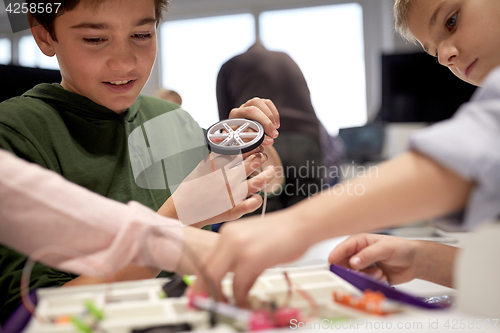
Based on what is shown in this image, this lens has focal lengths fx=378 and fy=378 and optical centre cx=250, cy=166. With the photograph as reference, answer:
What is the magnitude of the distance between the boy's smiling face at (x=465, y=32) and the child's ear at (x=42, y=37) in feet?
2.42

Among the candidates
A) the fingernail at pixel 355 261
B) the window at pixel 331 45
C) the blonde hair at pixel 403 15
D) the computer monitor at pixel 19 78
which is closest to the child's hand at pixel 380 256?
the fingernail at pixel 355 261

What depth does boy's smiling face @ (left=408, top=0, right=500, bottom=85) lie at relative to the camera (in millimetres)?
701

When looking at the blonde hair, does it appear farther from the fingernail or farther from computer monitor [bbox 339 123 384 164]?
A: computer monitor [bbox 339 123 384 164]

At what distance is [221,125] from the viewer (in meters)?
0.75

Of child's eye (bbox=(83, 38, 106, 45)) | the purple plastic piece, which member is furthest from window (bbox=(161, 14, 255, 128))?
the purple plastic piece

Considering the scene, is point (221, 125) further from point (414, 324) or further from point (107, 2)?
point (414, 324)

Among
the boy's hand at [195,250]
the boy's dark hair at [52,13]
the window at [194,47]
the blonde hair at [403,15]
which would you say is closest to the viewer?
the boy's hand at [195,250]

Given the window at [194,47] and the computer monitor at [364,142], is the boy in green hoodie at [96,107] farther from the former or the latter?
the window at [194,47]

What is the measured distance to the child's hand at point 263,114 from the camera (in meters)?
0.74

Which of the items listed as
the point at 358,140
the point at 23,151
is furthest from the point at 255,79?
the point at 358,140

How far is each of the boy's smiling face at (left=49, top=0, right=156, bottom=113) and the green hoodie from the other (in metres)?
0.05

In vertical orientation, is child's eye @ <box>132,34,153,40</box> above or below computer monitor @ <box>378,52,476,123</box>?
above

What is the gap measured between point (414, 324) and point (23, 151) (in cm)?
63

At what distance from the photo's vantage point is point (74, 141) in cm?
75
